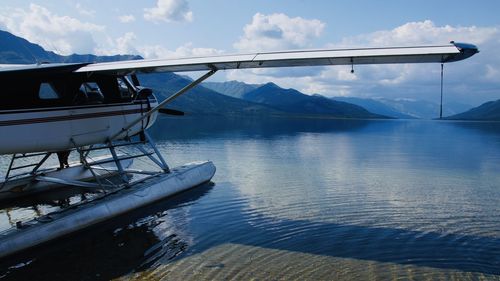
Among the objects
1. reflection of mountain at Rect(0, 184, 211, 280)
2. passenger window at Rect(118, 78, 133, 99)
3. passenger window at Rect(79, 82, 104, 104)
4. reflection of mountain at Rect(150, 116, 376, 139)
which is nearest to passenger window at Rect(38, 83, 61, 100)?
passenger window at Rect(79, 82, 104, 104)

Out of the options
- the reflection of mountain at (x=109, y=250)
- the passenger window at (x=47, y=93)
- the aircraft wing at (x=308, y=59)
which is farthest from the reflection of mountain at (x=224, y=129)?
the passenger window at (x=47, y=93)

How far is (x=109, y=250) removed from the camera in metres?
9.70

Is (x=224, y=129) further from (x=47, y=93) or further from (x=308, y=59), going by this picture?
(x=308, y=59)

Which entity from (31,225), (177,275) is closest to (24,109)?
(31,225)

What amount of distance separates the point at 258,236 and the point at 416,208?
6.42 m

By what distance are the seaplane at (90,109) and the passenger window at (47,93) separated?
26 mm

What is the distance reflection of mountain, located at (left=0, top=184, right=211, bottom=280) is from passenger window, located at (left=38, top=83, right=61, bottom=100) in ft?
12.1

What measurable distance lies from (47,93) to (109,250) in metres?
4.55

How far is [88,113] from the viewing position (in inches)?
482

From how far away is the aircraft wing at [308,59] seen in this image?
863 cm

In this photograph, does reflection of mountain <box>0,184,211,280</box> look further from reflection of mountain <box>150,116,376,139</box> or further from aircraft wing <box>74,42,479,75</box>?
reflection of mountain <box>150,116,376,139</box>

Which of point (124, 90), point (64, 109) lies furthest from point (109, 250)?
point (124, 90)

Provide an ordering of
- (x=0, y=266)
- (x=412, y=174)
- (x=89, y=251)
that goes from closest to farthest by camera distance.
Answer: (x=0, y=266) < (x=89, y=251) < (x=412, y=174)

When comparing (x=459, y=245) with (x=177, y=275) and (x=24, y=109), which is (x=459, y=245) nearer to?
(x=177, y=275)
